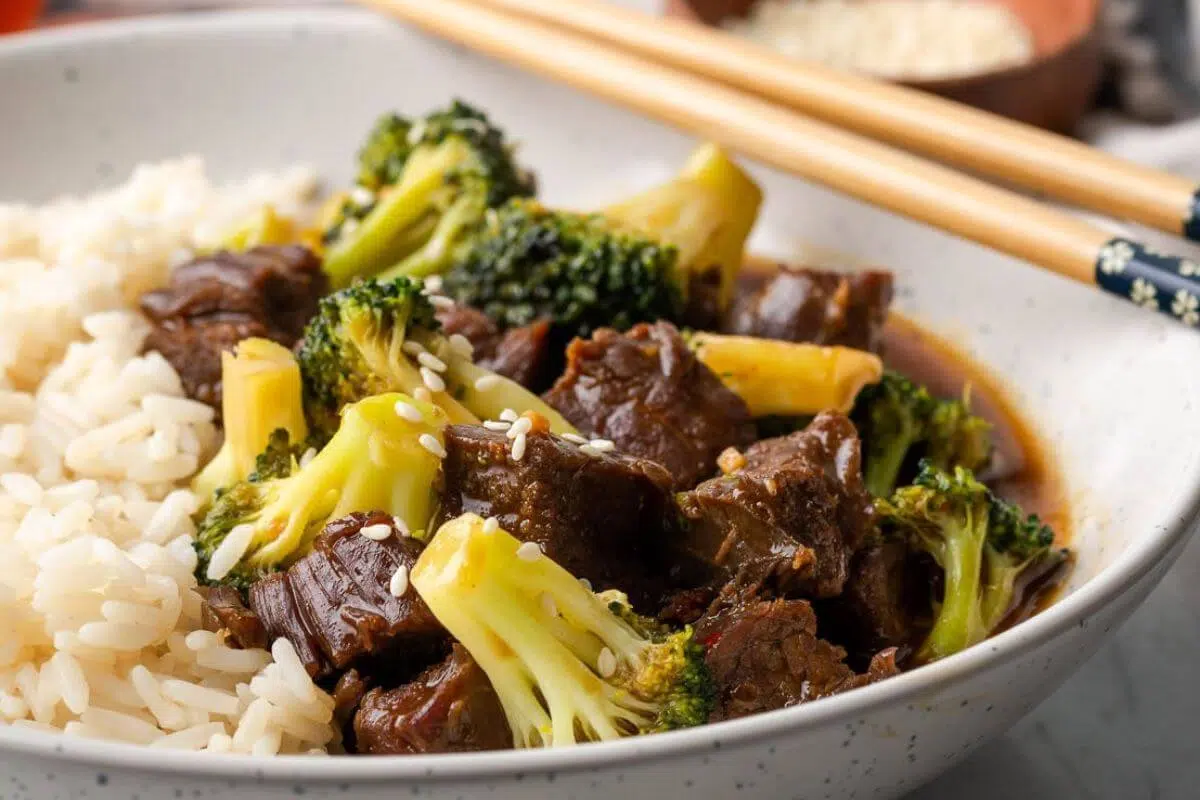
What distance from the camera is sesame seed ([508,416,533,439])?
243 cm

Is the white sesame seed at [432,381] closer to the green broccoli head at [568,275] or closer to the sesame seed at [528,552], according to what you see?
the sesame seed at [528,552]

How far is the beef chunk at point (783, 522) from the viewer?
2.47 meters

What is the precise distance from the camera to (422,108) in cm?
490

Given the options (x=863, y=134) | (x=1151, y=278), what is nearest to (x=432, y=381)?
(x=1151, y=278)

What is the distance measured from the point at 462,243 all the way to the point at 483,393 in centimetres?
102

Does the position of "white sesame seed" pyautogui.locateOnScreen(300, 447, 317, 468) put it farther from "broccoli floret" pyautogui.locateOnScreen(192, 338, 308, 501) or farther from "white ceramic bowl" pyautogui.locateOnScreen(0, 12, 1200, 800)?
"white ceramic bowl" pyautogui.locateOnScreen(0, 12, 1200, 800)

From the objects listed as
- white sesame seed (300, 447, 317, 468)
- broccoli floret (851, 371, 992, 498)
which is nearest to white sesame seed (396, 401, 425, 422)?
white sesame seed (300, 447, 317, 468)

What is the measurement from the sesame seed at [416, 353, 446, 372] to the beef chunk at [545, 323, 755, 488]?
0.29 m

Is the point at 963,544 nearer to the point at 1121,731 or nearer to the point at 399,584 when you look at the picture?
the point at 1121,731

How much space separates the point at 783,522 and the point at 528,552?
535mm

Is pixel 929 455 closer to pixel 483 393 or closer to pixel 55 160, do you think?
pixel 483 393

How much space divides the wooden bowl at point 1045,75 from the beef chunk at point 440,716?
3.29 metres

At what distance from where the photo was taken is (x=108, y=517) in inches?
109

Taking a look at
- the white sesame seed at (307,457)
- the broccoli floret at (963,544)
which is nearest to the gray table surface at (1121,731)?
the broccoli floret at (963,544)
